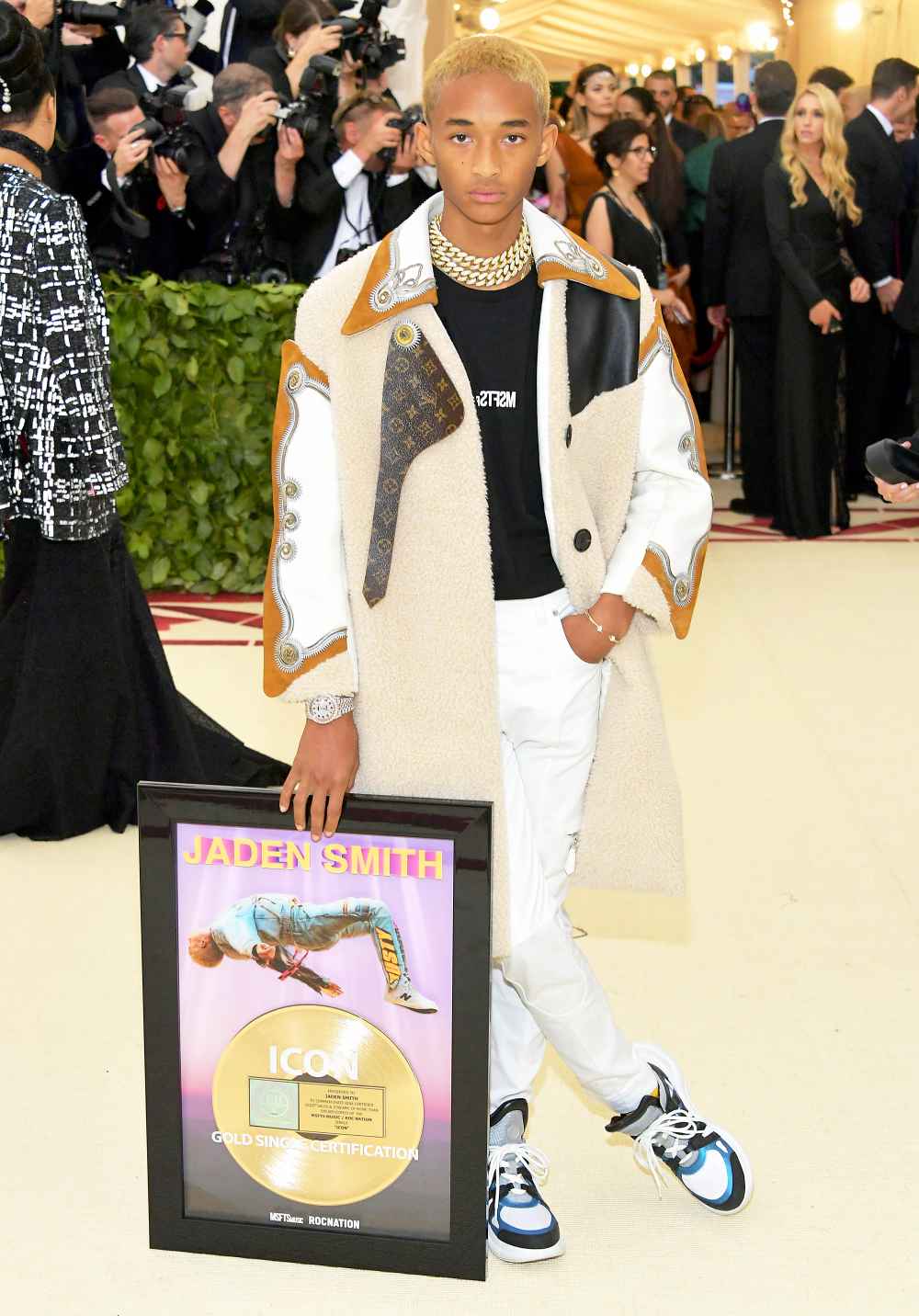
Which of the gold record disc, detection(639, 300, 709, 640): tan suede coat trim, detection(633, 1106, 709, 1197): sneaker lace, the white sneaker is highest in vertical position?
detection(639, 300, 709, 640): tan suede coat trim

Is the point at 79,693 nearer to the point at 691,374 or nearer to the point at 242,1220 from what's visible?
the point at 242,1220

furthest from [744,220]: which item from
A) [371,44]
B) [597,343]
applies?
[597,343]

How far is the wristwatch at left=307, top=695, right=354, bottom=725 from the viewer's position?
2.18 meters

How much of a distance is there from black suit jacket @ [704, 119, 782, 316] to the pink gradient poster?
6197 mm

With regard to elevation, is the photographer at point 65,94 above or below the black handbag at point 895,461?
above

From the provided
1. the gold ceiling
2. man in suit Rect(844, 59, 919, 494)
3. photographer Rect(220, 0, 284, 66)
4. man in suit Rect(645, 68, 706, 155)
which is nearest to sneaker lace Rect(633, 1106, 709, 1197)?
photographer Rect(220, 0, 284, 66)

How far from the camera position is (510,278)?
7.11 ft

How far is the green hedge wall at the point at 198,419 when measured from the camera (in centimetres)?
600

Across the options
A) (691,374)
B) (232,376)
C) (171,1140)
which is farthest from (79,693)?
(691,374)

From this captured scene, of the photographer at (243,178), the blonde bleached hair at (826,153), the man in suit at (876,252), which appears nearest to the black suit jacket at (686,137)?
the man in suit at (876,252)

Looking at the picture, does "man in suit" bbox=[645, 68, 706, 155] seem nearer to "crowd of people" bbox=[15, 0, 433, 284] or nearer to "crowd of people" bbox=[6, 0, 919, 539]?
"crowd of people" bbox=[6, 0, 919, 539]

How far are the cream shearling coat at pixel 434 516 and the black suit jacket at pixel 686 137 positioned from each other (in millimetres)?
9112

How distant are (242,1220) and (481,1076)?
1.29 feet

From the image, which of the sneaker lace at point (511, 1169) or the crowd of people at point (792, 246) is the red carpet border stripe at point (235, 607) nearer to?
the crowd of people at point (792, 246)
